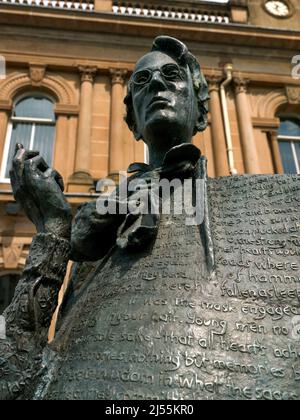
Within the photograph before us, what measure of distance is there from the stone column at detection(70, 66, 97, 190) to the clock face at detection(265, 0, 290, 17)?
22.3 feet

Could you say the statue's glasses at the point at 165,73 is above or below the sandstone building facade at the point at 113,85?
below

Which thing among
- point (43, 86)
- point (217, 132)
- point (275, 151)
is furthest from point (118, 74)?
point (275, 151)

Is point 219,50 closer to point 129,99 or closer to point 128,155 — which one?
point 128,155

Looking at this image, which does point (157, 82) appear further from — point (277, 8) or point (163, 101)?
point (277, 8)

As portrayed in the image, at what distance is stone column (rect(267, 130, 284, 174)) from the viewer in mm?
10406

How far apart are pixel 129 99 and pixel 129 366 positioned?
151 centimetres

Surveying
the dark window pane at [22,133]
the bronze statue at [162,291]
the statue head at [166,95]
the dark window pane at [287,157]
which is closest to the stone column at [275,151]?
the dark window pane at [287,157]

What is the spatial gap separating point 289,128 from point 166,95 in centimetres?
1095

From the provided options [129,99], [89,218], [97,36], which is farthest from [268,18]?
[89,218]

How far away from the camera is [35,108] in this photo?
1103 cm

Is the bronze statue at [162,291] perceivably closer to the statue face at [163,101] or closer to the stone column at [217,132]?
the statue face at [163,101]

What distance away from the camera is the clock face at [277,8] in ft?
44.4

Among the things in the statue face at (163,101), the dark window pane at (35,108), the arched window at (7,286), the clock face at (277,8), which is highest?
the clock face at (277,8)

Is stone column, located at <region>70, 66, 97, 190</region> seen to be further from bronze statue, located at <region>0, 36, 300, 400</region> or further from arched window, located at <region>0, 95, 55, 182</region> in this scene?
bronze statue, located at <region>0, 36, 300, 400</region>
